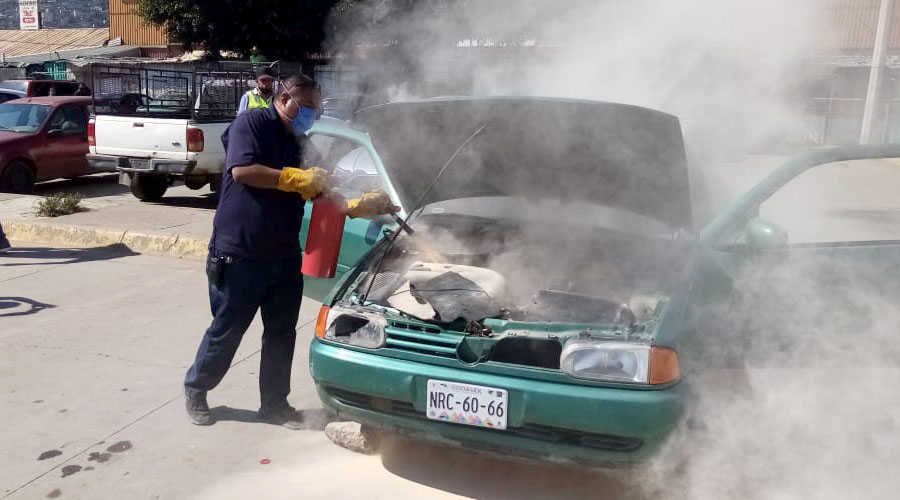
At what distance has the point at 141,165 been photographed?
8828 mm

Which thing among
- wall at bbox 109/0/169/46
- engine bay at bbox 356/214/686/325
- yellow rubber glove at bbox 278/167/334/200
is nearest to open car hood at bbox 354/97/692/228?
engine bay at bbox 356/214/686/325

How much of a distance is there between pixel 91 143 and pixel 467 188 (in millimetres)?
7063

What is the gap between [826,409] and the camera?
9.74 ft

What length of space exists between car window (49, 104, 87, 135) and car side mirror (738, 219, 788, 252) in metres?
10.5

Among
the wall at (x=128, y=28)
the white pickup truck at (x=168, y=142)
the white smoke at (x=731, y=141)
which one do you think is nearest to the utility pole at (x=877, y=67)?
the white smoke at (x=731, y=141)

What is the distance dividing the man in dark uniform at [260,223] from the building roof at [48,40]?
33.4 m

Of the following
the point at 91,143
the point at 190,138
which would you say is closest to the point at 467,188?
the point at 190,138

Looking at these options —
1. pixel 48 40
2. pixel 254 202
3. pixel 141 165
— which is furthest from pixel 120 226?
pixel 48 40

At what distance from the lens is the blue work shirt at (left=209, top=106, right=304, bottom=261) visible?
10.6 feet

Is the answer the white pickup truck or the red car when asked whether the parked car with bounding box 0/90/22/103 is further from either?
the white pickup truck

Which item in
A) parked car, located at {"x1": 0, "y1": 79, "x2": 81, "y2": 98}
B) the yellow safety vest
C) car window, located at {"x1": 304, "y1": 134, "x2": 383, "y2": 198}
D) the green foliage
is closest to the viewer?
car window, located at {"x1": 304, "y1": 134, "x2": 383, "y2": 198}

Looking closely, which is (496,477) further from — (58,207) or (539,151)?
(58,207)

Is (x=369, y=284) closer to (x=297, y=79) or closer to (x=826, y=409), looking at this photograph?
(x=297, y=79)

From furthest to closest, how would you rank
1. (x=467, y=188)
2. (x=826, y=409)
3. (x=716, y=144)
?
(x=716, y=144) < (x=467, y=188) < (x=826, y=409)
